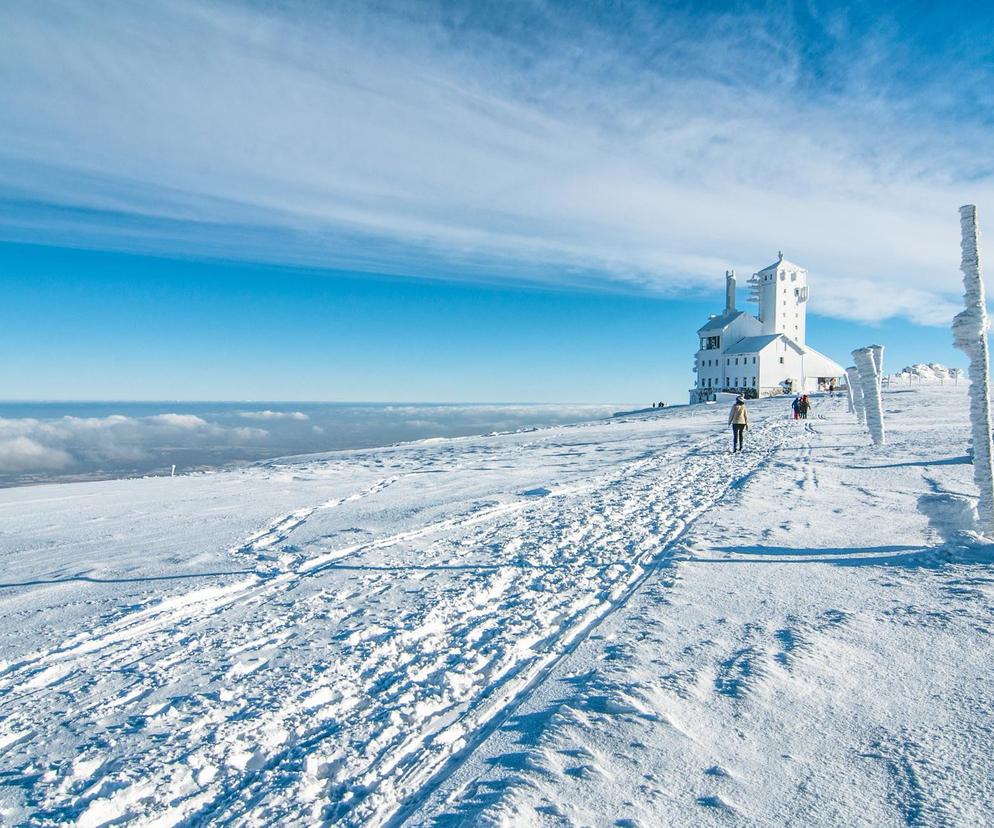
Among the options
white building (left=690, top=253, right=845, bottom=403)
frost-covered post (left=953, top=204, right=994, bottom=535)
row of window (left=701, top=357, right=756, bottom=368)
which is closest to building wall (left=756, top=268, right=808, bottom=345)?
white building (left=690, top=253, right=845, bottom=403)

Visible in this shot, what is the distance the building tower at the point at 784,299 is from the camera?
229 feet

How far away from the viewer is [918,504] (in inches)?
420

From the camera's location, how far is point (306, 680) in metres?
4.83

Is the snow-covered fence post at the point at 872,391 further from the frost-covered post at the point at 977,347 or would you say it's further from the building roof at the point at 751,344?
the building roof at the point at 751,344

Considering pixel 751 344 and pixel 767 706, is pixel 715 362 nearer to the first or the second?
pixel 751 344

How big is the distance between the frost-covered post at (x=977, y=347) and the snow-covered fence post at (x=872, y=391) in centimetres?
1132

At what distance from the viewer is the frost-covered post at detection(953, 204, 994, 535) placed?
7836mm

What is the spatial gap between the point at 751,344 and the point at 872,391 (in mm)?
50775

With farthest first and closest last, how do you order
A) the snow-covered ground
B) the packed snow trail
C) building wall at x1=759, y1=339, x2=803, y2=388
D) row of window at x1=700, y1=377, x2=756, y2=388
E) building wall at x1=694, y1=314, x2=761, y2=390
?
1. building wall at x1=694, y1=314, x2=761, y2=390
2. row of window at x1=700, y1=377, x2=756, y2=388
3. building wall at x1=759, y1=339, x2=803, y2=388
4. the snow-covered ground
5. the packed snow trail

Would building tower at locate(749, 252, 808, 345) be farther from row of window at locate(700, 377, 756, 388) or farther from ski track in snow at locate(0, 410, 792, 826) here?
ski track in snow at locate(0, 410, 792, 826)

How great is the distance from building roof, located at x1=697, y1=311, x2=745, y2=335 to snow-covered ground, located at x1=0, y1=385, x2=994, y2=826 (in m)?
61.9

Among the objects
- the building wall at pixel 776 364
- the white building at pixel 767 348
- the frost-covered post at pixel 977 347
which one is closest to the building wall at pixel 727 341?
the white building at pixel 767 348

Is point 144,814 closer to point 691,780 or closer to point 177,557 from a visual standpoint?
point 691,780

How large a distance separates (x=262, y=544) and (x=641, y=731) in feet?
24.5
